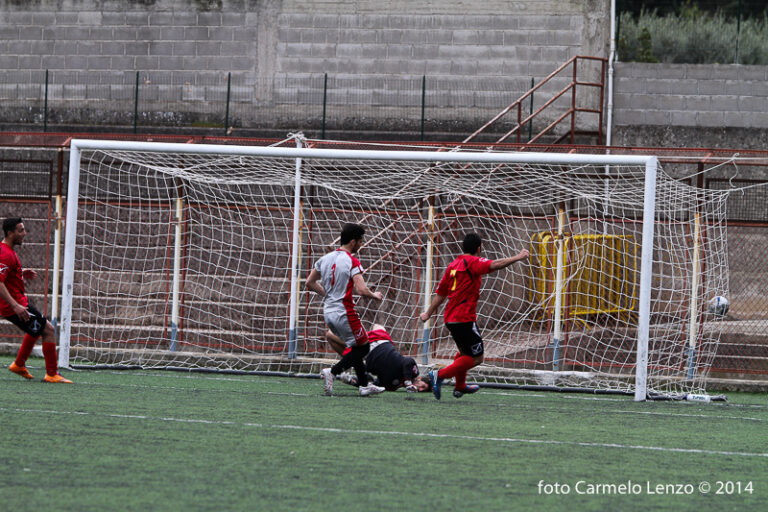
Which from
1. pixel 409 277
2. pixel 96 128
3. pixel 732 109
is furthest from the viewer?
pixel 96 128

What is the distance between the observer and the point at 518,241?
46.8ft

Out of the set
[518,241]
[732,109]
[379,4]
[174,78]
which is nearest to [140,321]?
[518,241]

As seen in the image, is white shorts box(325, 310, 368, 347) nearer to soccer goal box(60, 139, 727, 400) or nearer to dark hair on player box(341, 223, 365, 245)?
dark hair on player box(341, 223, 365, 245)

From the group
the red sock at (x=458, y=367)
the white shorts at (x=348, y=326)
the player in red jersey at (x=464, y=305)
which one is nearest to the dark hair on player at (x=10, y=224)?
the white shorts at (x=348, y=326)

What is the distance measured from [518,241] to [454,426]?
22.2ft

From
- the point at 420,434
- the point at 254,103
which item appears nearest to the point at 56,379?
the point at 420,434

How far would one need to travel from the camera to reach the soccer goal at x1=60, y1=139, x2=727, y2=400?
12.4 meters

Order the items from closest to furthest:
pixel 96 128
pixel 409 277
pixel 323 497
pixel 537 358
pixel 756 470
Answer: pixel 323 497, pixel 756 470, pixel 537 358, pixel 409 277, pixel 96 128

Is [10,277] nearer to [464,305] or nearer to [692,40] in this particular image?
[464,305]

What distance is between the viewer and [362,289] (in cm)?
967

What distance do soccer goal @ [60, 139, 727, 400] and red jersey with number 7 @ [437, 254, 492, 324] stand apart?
1.99 meters

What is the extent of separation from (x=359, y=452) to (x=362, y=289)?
3.40 m

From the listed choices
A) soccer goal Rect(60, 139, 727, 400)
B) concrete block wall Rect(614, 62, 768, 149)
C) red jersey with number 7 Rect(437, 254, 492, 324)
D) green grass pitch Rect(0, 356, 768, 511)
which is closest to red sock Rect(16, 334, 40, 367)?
green grass pitch Rect(0, 356, 768, 511)

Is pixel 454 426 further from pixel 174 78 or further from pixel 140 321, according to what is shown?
pixel 174 78
